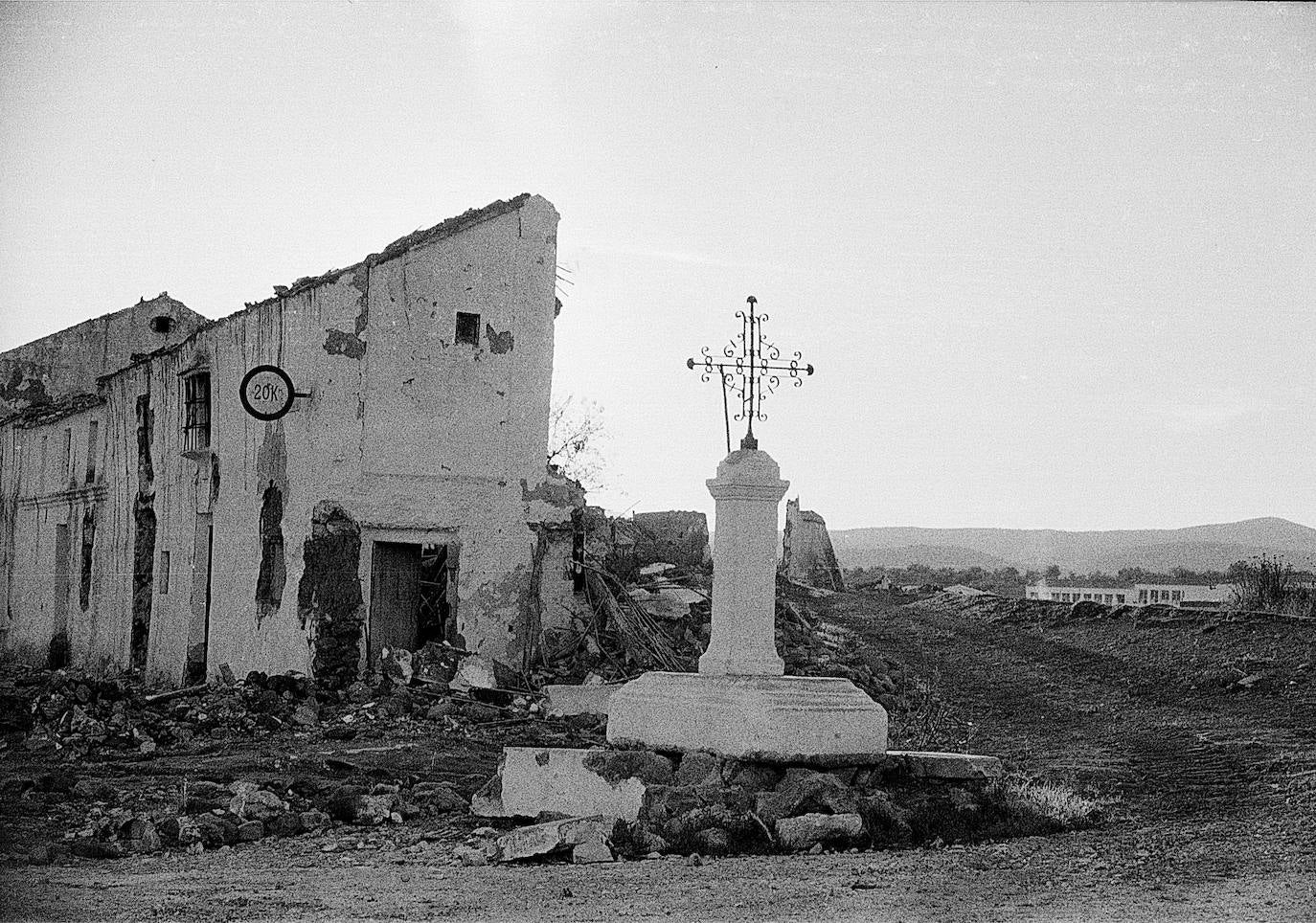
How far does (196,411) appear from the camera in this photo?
2177cm

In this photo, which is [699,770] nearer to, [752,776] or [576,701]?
[752,776]

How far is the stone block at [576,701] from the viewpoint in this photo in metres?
16.9

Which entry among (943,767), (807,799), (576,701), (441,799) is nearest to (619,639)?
(576,701)

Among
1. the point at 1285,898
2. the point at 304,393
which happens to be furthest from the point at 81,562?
the point at 1285,898

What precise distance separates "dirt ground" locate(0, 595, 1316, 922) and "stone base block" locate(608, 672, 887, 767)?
3.95ft

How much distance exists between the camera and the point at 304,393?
Answer: 19406 mm

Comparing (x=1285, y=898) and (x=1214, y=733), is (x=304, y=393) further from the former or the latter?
(x=1285, y=898)

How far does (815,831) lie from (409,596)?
38.5 ft

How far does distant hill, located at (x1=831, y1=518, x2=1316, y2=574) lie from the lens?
8212cm

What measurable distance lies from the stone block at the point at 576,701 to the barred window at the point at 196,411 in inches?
305

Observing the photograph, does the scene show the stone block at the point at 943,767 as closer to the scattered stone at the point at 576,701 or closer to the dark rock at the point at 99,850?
the dark rock at the point at 99,850

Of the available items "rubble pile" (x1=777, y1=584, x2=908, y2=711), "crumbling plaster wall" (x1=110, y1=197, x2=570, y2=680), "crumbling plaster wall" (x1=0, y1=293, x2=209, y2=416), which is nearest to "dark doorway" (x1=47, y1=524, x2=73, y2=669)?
"crumbling plaster wall" (x1=0, y1=293, x2=209, y2=416)

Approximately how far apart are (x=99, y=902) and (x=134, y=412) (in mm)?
18354

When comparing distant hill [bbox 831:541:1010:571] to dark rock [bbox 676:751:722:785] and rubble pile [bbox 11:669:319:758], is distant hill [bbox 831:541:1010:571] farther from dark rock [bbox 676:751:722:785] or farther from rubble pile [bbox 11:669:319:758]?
dark rock [bbox 676:751:722:785]
